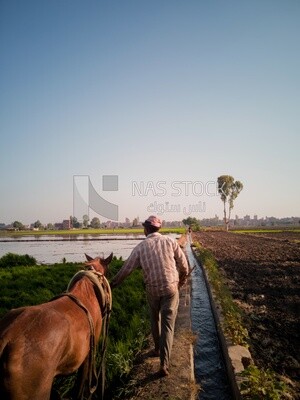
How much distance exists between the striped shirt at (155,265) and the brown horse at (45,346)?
94 cm

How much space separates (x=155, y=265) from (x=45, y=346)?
2.03 meters

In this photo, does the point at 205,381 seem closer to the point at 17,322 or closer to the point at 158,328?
the point at 158,328

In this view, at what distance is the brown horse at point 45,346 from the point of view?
7.16ft

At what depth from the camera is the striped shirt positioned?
4.13 meters

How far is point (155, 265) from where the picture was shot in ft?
13.7

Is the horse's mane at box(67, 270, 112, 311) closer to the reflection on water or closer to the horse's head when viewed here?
the horse's head

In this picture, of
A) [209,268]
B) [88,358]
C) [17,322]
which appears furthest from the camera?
[209,268]

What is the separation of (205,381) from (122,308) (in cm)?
344

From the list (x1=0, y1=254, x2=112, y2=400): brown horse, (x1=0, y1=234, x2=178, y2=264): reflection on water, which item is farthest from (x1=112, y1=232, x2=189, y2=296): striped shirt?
(x1=0, y1=234, x2=178, y2=264): reflection on water

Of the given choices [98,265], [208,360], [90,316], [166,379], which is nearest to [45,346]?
[90,316]

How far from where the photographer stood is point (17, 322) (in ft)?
7.63

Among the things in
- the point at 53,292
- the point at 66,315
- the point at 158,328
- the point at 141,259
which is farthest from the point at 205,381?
the point at 53,292

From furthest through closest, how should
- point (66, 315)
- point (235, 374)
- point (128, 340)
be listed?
point (128, 340) → point (235, 374) → point (66, 315)

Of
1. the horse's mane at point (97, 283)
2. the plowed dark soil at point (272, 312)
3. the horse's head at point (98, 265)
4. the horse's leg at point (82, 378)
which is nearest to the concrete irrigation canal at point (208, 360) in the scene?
the plowed dark soil at point (272, 312)
